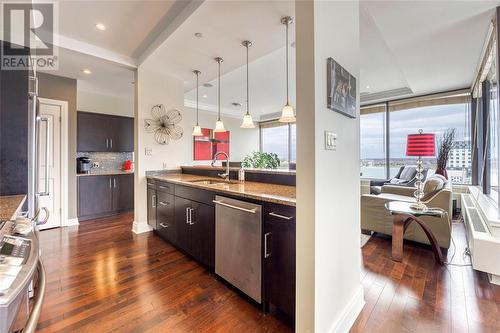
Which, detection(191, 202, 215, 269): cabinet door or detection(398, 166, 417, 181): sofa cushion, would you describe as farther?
detection(398, 166, 417, 181): sofa cushion

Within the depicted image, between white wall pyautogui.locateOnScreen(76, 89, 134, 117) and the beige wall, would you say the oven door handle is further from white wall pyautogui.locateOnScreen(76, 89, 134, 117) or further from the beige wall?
white wall pyautogui.locateOnScreen(76, 89, 134, 117)

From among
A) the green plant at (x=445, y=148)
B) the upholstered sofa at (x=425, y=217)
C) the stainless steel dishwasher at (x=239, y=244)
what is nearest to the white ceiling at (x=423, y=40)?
the green plant at (x=445, y=148)

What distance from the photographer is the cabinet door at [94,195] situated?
162 inches

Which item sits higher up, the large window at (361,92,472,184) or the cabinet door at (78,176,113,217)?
the large window at (361,92,472,184)

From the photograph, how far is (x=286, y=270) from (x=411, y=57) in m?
3.66

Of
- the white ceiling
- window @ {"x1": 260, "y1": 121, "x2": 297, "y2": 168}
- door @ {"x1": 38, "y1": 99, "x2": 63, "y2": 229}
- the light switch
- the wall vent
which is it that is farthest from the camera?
window @ {"x1": 260, "y1": 121, "x2": 297, "y2": 168}

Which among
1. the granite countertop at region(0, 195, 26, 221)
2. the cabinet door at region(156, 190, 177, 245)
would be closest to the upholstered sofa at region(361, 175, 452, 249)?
the cabinet door at region(156, 190, 177, 245)

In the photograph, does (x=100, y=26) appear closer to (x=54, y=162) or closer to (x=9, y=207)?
(x=9, y=207)

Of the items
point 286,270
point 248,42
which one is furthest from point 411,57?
point 286,270

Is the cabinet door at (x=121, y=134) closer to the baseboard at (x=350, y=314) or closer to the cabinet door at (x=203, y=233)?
the cabinet door at (x=203, y=233)

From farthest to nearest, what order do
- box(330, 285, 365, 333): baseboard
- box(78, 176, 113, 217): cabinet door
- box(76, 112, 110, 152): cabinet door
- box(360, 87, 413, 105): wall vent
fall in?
box(360, 87, 413, 105): wall vent
box(76, 112, 110, 152): cabinet door
box(78, 176, 113, 217): cabinet door
box(330, 285, 365, 333): baseboard

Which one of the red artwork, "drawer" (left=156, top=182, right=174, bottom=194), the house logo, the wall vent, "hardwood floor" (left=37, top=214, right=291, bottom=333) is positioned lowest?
Result: "hardwood floor" (left=37, top=214, right=291, bottom=333)

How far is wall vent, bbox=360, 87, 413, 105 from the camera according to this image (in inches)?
200

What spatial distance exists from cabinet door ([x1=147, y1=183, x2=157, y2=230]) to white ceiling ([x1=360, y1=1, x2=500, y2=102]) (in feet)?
11.3
